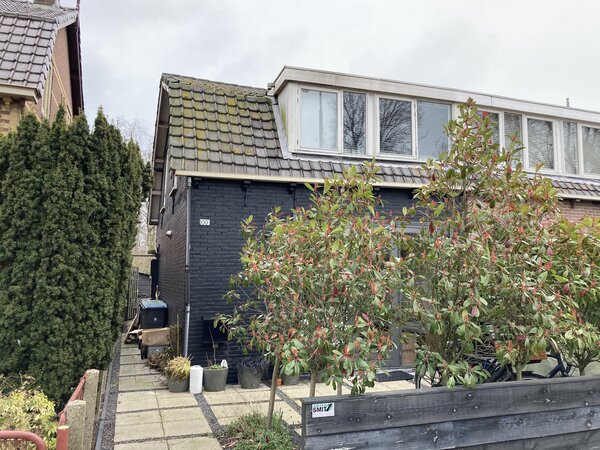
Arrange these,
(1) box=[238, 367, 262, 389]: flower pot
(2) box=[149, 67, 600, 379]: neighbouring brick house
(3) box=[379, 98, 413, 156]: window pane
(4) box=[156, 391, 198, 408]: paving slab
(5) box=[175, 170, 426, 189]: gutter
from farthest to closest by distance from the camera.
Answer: (3) box=[379, 98, 413, 156]: window pane < (2) box=[149, 67, 600, 379]: neighbouring brick house < (5) box=[175, 170, 426, 189]: gutter < (1) box=[238, 367, 262, 389]: flower pot < (4) box=[156, 391, 198, 408]: paving slab

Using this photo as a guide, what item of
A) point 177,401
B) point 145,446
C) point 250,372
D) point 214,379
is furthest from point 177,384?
point 145,446

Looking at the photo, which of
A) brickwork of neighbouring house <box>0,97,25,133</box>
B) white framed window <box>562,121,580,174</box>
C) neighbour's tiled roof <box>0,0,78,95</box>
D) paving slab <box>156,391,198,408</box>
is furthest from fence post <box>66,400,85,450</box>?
white framed window <box>562,121,580,174</box>

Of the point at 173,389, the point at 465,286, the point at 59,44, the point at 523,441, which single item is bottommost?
the point at 173,389

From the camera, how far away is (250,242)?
14.9ft

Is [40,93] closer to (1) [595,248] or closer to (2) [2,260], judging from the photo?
(2) [2,260]

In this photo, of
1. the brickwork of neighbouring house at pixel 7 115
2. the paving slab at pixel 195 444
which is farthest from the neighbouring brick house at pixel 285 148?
the paving slab at pixel 195 444

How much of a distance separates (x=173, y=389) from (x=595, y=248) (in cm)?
550

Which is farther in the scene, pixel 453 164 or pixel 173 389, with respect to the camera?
pixel 173 389

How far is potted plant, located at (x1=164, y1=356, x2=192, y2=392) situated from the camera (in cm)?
624

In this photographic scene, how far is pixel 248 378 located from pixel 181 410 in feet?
4.15

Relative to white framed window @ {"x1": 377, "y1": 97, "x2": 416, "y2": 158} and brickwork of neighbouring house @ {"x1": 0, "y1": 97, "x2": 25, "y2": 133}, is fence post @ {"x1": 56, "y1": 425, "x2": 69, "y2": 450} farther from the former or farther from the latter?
white framed window @ {"x1": 377, "y1": 97, "x2": 416, "y2": 158}

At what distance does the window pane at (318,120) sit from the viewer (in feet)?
26.0

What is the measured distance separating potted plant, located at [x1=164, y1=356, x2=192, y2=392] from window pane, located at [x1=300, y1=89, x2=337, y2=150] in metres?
4.22

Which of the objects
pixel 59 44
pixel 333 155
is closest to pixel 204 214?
pixel 333 155
